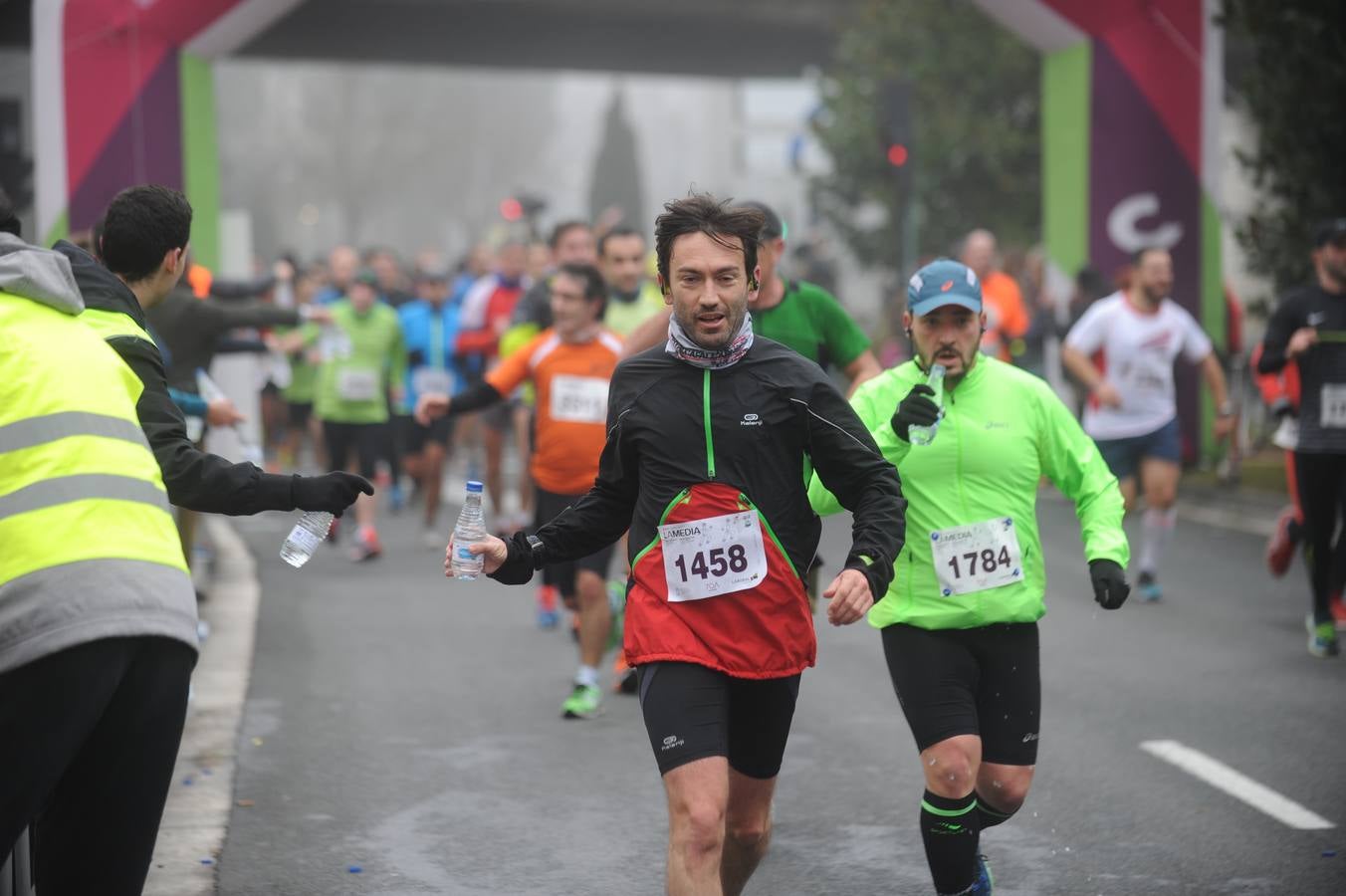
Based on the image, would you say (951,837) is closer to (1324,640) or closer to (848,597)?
(848,597)

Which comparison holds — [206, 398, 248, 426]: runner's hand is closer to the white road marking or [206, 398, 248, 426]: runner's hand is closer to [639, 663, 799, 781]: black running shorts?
the white road marking

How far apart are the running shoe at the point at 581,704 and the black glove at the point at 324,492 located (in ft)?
13.1

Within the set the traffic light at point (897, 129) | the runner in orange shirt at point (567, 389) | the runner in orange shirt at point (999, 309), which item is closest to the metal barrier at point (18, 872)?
the runner in orange shirt at point (567, 389)

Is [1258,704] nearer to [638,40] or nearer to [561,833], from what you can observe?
[561,833]

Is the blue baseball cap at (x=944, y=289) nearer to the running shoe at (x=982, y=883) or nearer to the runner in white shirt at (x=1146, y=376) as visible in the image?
the running shoe at (x=982, y=883)

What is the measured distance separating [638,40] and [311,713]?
26.9 metres

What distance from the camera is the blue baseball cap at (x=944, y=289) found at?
5.04m

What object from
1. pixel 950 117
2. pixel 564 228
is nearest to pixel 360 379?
pixel 564 228

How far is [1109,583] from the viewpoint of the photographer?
15.8 ft

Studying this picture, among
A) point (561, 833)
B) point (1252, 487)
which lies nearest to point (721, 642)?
point (561, 833)

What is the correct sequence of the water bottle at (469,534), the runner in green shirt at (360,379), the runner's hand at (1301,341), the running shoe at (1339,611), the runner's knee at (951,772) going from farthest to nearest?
the runner in green shirt at (360,379)
the running shoe at (1339,611)
the runner's hand at (1301,341)
the runner's knee at (951,772)
the water bottle at (469,534)

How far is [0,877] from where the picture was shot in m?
4.35

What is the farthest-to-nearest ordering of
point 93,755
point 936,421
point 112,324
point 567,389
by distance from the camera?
point 567,389 → point 936,421 → point 112,324 → point 93,755

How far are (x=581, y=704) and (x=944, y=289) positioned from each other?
11.6 ft
